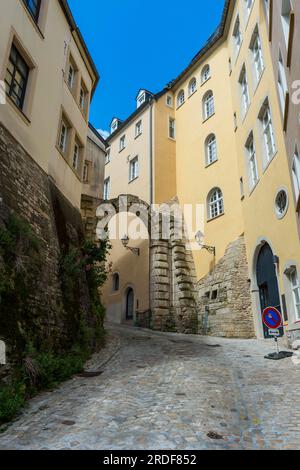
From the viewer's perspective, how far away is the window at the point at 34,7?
10045 mm

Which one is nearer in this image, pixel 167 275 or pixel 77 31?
pixel 77 31

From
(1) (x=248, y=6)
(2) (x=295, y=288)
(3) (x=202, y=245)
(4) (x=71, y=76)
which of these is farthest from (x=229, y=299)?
(1) (x=248, y=6)

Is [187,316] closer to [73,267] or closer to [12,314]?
[73,267]

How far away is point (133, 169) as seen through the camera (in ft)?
84.5

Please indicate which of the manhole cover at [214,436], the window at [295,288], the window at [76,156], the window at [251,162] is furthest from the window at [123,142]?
the manhole cover at [214,436]

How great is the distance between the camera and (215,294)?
1633cm

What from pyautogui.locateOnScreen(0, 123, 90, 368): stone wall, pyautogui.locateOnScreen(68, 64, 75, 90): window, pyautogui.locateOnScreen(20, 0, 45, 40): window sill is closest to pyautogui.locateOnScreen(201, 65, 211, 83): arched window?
pyautogui.locateOnScreen(68, 64, 75, 90): window

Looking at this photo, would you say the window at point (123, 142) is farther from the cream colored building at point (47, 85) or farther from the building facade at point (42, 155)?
the building facade at point (42, 155)

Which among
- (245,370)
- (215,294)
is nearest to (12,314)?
(245,370)

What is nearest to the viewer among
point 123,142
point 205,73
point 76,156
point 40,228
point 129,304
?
point 40,228

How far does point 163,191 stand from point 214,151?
165 inches

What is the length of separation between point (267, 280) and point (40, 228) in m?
8.82

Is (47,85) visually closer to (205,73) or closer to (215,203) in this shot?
(215,203)

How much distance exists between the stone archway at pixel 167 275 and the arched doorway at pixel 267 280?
4.25m
